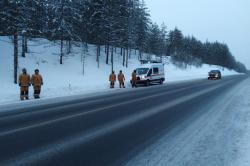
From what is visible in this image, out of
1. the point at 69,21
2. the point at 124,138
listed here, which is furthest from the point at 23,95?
the point at 69,21

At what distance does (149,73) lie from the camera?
40719 mm

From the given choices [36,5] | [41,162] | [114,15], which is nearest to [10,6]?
[36,5]

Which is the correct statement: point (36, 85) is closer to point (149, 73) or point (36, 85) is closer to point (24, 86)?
point (24, 86)

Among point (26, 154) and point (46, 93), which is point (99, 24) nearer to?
point (46, 93)

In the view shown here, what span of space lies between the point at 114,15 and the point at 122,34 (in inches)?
186

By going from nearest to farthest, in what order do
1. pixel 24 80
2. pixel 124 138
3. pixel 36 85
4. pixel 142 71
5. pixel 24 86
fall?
pixel 124 138 < pixel 24 86 < pixel 24 80 < pixel 36 85 < pixel 142 71

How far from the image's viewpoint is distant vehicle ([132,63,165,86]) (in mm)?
39906

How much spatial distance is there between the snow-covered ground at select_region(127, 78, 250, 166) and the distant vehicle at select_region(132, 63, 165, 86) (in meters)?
26.3

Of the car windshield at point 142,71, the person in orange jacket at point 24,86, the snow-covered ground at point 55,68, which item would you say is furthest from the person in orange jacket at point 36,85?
the car windshield at point 142,71

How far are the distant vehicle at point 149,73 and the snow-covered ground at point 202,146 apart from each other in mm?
26263

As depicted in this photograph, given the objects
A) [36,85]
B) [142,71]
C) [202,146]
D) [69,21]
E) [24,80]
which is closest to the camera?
[202,146]

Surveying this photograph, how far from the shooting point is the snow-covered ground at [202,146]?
23.7 ft

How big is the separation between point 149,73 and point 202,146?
32.0 metres

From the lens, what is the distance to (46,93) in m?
→ 27.2
